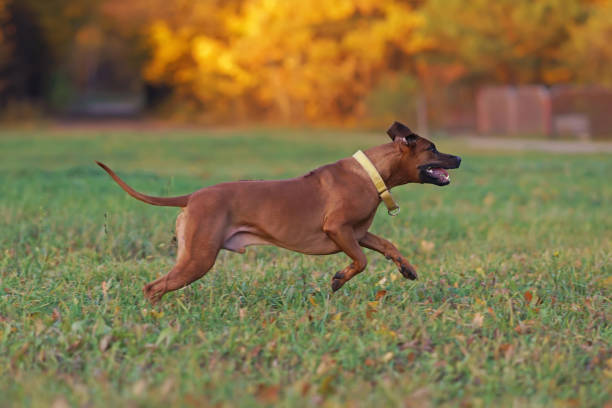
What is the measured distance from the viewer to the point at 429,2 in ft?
104

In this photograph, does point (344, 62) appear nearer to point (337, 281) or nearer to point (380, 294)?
point (380, 294)

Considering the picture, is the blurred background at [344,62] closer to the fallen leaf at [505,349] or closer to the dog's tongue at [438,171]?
the dog's tongue at [438,171]

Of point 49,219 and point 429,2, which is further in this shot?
point 429,2

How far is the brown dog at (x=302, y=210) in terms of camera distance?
5.41m

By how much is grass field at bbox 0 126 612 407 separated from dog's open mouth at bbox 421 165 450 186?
31.6 inches

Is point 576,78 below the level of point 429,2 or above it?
below

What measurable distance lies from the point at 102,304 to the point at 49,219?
3175 mm

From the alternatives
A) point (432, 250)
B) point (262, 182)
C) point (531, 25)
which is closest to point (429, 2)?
point (531, 25)

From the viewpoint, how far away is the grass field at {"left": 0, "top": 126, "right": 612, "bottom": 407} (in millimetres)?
4148

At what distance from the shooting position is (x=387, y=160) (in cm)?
575

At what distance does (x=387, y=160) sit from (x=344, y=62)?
3012cm

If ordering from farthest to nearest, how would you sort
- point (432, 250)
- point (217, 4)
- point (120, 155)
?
point (217, 4)
point (120, 155)
point (432, 250)

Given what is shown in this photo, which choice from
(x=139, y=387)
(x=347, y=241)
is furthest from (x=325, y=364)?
(x=347, y=241)

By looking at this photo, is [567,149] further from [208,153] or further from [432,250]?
[432,250]
